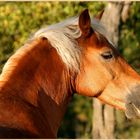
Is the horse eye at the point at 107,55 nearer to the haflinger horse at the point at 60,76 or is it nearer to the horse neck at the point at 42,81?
the haflinger horse at the point at 60,76

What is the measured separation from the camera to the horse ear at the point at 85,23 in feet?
17.6

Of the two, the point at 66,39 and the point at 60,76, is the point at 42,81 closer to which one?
the point at 60,76

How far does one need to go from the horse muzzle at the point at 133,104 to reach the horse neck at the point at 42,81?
533 mm

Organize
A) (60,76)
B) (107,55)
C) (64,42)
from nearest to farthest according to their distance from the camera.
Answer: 1. (64,42)
2. (60,76)
3. (107,55)

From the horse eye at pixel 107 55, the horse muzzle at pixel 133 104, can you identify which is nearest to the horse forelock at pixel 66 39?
the horse eye at pixel 107 55

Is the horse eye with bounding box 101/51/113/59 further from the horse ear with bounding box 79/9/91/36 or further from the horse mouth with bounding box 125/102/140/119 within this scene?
the horse mouth with bounding box 125/102/140/119

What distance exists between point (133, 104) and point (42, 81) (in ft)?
3.03

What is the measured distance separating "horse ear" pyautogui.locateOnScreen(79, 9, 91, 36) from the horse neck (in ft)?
1.13

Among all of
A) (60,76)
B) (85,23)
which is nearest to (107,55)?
(85,23)

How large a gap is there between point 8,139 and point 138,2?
6.65m

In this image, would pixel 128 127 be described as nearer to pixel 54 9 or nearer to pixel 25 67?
pixel 54 9

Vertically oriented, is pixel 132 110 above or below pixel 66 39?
below

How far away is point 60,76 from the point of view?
5.38 meters

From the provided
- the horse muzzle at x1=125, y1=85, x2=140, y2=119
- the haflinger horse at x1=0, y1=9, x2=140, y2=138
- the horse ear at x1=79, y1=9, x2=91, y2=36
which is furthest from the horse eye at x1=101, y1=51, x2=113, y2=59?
the horse muzzle at x1=125, y1=85, x2=140, y2=119
